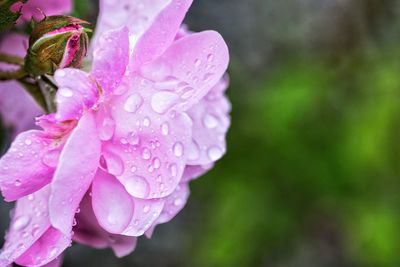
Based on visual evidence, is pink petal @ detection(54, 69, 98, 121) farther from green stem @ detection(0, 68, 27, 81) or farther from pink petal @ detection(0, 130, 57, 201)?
green stem @ detection(0, 68, 27, 81)

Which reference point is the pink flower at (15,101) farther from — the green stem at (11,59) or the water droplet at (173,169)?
the water droplet at (173,169)

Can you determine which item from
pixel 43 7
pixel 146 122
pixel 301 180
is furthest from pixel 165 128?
pixel 301 180

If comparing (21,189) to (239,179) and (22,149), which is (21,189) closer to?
(22,149)

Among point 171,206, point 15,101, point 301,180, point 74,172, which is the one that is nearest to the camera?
point 74,172

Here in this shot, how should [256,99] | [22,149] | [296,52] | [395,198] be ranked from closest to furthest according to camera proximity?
[22,149]
[395,198]
[256,99]
[296,52]

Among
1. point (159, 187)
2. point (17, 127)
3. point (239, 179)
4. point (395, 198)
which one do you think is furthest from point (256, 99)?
point (159, 187)

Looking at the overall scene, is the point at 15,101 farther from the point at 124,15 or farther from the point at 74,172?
the point at 74,172

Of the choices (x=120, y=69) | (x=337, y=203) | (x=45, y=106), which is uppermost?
(x=120, y=69)

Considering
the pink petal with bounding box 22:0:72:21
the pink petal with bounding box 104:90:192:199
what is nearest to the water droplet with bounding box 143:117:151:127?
the pink petal with bounding box 104:90:192:199
